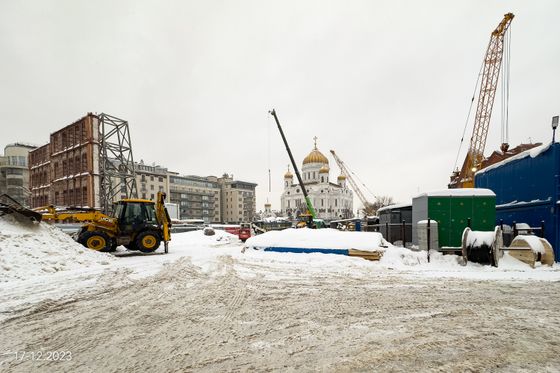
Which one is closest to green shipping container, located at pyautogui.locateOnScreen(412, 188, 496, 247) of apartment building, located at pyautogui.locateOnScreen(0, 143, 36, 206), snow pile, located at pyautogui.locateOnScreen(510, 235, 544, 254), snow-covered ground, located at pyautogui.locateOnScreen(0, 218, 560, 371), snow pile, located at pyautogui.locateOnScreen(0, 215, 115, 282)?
snow pile, located at pyautogui.locateOnScreen(510, 235, 544, 254)

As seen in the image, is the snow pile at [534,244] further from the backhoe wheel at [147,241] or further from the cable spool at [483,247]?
the backhoe wheel at [147,241]

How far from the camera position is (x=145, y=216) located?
1456cm

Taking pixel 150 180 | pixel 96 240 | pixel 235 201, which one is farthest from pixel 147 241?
pixel 235 201

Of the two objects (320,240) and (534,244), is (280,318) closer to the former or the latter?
(320,240)

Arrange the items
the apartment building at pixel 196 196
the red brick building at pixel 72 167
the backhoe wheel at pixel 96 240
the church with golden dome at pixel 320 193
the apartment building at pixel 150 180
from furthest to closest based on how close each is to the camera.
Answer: the church with golden dome at pixel 320 193, the apartment building at pixel 196 196, the apartment building at pixel 150 180, the red brick building at pixel 72 167, the backhoe wheel at pixel 96 240

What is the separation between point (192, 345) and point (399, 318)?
3.10 meters

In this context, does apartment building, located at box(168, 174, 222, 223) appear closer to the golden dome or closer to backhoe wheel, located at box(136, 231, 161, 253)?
the golden dome

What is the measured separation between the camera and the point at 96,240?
13.0 metres

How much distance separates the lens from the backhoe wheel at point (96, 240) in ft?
41.8

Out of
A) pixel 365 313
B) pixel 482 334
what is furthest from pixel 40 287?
pixel 482 334

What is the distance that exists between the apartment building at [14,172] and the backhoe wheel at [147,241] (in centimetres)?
6340

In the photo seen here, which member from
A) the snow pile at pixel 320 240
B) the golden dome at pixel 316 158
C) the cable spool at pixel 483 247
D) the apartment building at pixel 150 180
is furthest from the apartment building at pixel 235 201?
the cable spool at pixel 483 247

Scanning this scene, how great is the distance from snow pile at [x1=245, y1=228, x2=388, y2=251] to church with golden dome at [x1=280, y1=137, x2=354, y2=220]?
8375 cm

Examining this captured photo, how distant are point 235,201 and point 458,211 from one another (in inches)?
4145
